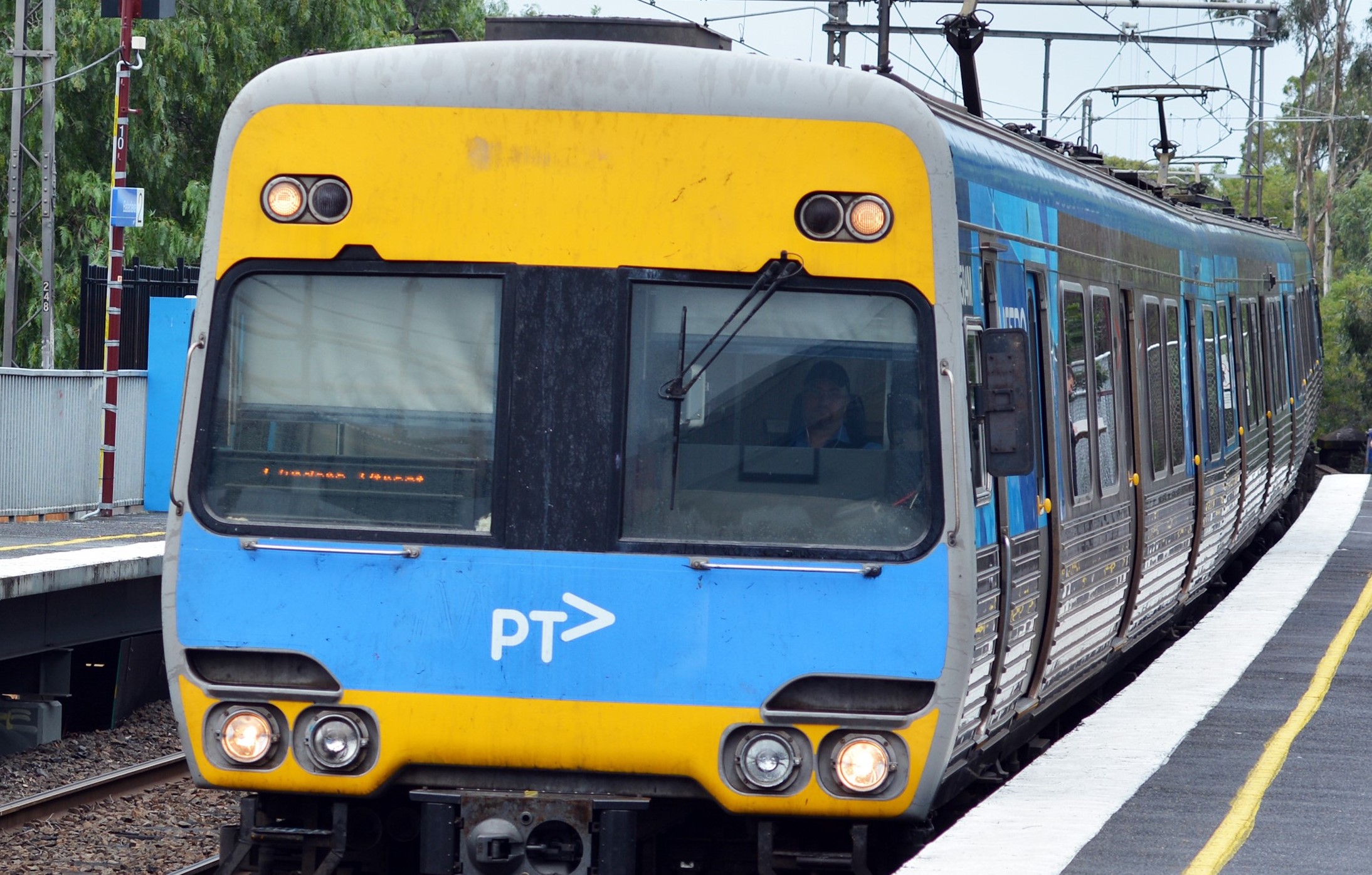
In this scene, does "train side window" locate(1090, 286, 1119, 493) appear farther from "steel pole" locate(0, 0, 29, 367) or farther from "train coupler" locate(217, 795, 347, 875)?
Result: "steel pole" locate(0, 0, 29, 367)

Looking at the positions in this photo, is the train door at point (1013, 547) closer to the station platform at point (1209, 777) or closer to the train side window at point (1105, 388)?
the station platform at point (1209, 777)

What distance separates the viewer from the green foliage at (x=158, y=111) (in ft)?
94.7

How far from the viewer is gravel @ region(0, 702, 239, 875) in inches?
351

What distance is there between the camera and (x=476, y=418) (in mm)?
5625

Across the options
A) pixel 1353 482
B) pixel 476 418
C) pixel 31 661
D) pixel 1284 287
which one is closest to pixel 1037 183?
pixel 476 418

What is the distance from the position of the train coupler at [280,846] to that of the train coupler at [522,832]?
0.36m

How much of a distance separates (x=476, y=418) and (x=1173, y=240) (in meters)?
7.34

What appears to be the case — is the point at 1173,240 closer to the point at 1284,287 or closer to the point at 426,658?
the point at 426,658

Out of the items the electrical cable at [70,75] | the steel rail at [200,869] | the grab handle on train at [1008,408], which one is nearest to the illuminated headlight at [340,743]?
the grab handle on train at [1008,408]

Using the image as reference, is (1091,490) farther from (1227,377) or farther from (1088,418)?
(1227,377)

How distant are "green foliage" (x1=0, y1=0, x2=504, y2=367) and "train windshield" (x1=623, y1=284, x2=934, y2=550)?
23.7 metres

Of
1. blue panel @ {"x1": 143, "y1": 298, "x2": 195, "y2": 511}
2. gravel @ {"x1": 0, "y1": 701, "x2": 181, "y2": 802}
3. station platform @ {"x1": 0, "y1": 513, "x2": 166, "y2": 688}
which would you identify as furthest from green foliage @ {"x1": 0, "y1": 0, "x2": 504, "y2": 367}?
gravel @ {"x1": 0, "y1": 701, "x2": 181, "y2": 802}

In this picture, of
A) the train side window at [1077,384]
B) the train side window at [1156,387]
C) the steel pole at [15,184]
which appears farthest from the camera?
the steel pole at [15,184]

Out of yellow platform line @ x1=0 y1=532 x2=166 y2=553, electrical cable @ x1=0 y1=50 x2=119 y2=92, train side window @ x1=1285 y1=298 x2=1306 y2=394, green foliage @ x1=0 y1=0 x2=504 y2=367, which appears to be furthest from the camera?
green foliage @ x1=0 y1=0 x2=504 y2=367
